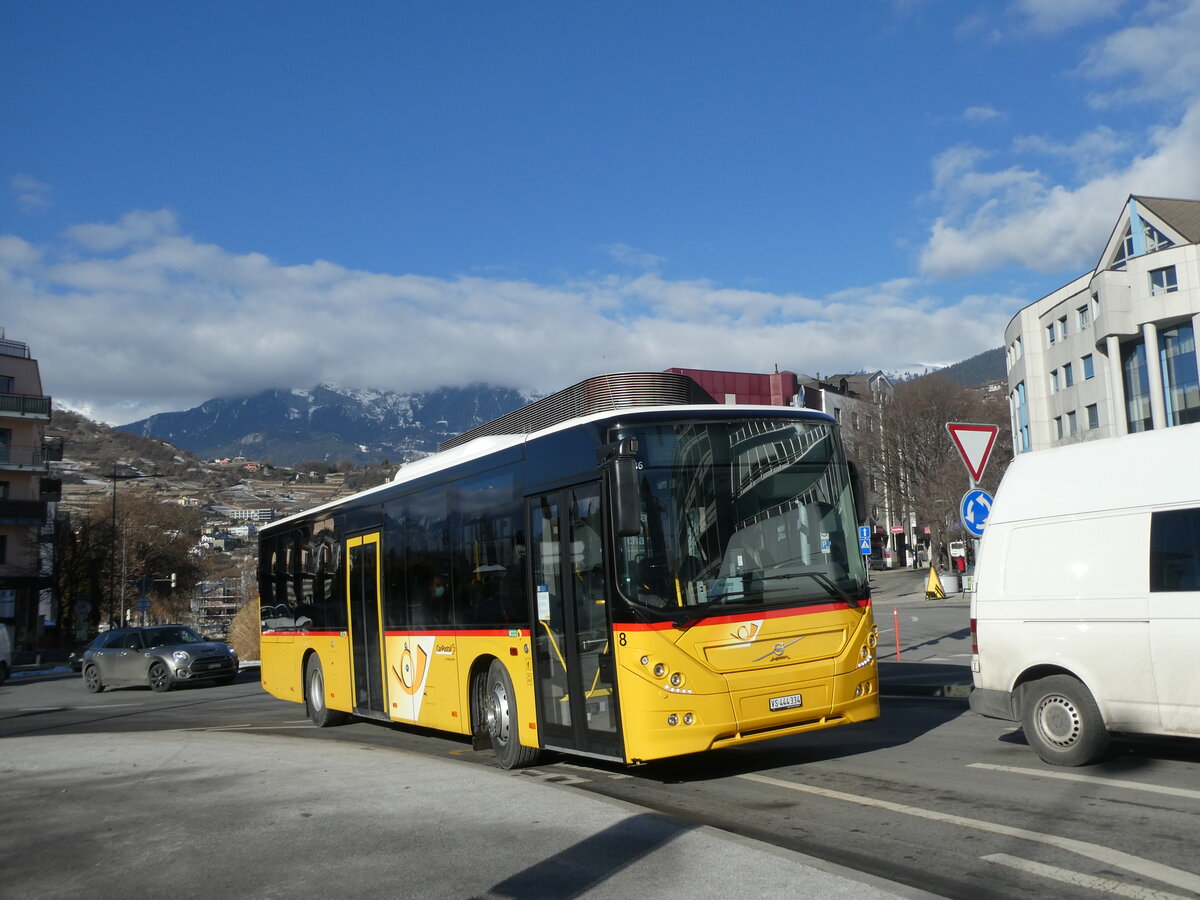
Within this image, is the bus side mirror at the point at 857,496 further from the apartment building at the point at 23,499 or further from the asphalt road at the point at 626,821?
the apartment building at the point at 23,499

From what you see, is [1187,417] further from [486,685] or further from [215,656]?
[486,685]

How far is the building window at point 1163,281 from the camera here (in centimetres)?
5544

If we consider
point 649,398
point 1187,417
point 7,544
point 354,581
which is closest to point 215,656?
point 354,581

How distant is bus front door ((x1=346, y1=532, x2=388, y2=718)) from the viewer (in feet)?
44.9

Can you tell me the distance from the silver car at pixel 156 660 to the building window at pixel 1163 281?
49.6 m

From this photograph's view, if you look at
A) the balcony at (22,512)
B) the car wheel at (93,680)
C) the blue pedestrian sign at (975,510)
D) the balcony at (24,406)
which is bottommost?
the car wheel at (93,680)

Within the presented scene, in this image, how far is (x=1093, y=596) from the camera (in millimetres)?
8523

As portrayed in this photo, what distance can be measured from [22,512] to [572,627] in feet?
204

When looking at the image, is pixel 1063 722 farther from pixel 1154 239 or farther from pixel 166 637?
pixel 1154 239

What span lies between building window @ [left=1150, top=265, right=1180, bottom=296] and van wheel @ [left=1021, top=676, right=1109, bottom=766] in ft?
176

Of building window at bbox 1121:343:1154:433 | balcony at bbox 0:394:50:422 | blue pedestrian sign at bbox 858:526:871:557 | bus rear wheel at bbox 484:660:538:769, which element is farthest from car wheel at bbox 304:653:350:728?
balcony at bbox 0:394:50:422

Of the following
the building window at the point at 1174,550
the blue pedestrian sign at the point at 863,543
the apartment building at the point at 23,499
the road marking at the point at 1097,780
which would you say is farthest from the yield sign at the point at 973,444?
the apartment building at the point at 23,499

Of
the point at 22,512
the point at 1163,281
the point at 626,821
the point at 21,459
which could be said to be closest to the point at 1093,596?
the point at 626,821

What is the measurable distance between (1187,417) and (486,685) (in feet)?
172
